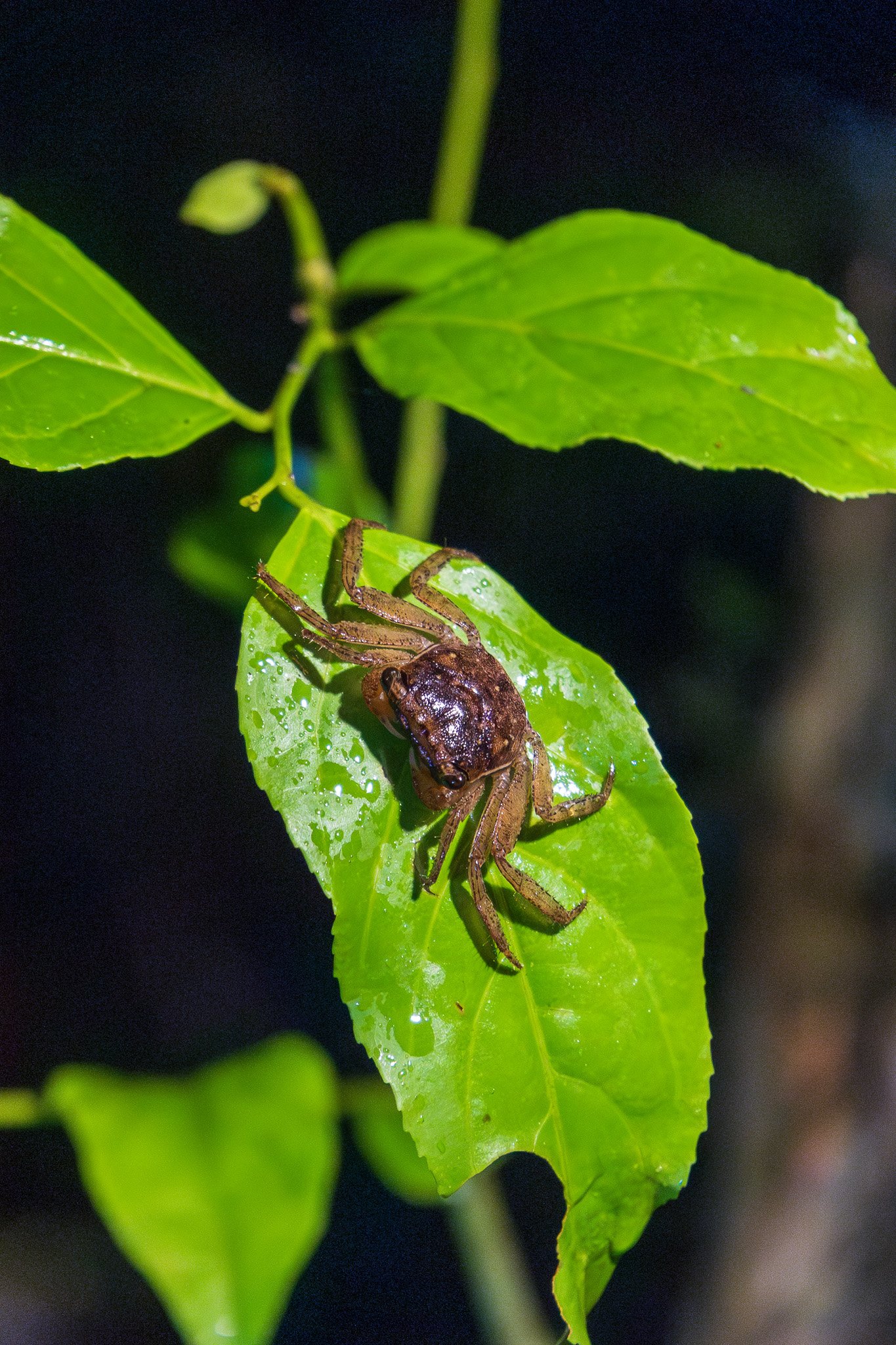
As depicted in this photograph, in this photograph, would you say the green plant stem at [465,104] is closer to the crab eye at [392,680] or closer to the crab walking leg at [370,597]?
the crab walking leg at [370,597]

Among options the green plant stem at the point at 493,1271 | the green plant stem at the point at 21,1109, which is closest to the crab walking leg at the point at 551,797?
the green plant stem at the point at 21,1109

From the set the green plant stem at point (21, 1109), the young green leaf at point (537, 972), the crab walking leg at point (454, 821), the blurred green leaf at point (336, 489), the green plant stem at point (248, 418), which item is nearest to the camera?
the young green leaf at point (537, 972)

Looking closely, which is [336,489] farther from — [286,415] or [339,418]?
[286,415]

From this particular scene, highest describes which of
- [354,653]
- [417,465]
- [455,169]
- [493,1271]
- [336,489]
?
[455,169]

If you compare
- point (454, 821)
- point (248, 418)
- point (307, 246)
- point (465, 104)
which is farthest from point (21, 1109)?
point (465, 104)

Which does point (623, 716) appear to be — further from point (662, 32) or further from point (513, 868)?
point (662, 32)

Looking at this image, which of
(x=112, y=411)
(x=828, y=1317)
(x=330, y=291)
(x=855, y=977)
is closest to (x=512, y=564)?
(x=330, y=291)
